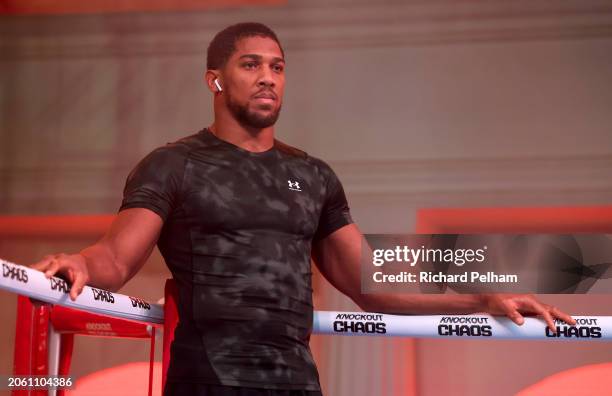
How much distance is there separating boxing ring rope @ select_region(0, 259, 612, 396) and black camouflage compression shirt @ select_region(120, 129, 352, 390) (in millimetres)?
85

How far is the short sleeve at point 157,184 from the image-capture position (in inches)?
62.7

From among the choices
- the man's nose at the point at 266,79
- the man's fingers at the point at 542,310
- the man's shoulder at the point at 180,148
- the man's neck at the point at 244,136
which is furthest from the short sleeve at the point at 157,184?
the man's fingers at the point at 542,310

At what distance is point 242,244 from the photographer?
1.60 m

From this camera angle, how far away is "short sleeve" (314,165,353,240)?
1.83 metres

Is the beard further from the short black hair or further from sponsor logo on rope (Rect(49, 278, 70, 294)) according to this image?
sponsor logo on rope (Rect(49, 278, 70, 294))

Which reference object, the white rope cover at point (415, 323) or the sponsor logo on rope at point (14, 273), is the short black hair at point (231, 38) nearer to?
the white rope cover at point (415, 323)

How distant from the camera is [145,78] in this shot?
4059mm

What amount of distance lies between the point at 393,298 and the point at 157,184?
0.55 m

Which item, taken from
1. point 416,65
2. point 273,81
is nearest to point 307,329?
point 273,81

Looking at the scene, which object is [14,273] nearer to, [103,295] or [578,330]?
[103,295]

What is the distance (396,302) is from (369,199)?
6.73 feet

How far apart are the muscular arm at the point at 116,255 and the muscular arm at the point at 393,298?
1.40 feet

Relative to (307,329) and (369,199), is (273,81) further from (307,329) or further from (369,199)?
(369,199)

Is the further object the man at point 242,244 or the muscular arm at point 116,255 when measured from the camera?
the man at point 242,244
